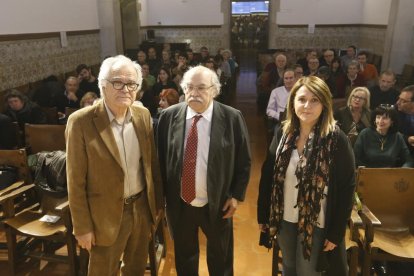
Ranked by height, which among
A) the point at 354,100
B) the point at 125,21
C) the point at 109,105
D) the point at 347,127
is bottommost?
the point at 347,127

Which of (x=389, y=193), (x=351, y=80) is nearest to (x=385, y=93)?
(x=351, y=80)

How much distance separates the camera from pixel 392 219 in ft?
8.01

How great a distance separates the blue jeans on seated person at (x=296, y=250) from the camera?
178cm

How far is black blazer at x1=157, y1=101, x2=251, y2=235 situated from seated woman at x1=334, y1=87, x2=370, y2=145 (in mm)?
1695

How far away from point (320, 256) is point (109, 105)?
1308mm

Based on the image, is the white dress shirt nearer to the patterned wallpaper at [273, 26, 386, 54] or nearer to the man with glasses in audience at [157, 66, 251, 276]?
the man with glasses in audience at [157, 66, 251, 276]

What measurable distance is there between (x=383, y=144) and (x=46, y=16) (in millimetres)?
5480

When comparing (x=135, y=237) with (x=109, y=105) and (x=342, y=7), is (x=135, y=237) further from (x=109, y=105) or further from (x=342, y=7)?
(x=342, y=7)

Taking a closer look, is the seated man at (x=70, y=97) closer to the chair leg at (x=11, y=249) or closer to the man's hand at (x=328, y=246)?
the chair leg at (x=11, y=249)

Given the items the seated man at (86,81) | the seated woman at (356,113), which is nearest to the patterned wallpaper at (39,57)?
the seated man at (86,81)

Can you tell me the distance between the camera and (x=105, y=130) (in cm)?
165

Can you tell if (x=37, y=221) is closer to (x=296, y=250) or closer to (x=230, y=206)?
Answer: (x=230, y=206)

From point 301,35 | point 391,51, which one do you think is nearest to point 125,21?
point 301,35

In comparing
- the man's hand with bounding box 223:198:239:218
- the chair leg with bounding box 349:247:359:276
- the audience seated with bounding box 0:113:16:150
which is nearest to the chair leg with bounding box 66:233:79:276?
the man's hand with bounding box 223:198:239:218
